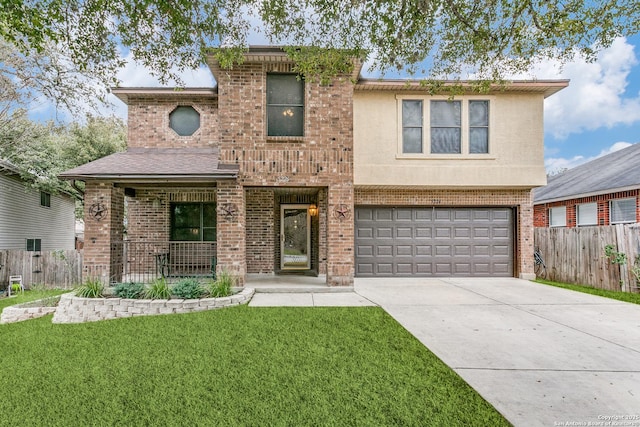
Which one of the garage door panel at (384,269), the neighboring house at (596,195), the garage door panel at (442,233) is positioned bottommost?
the garage door panel at (384,269)

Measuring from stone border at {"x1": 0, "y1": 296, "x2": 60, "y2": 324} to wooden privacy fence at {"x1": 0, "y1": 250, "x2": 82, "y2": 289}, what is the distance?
4.16 metres

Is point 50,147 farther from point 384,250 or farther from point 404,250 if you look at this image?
point 404,250

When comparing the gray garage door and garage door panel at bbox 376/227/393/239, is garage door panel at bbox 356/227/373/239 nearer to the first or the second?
the gray garage door

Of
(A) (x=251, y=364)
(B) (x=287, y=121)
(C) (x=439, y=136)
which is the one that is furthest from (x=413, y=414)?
(C) (x=439, y=136)

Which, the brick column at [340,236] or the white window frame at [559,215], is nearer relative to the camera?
the brick column at [340,236]

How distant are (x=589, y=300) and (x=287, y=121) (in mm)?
8473

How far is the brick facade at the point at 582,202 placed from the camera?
11.6 metres

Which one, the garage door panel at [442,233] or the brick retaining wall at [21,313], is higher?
the garage door panel at [442,233]

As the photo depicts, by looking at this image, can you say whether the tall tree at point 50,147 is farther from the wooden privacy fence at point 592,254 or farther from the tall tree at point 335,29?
the wooden privacy fence at point 592,254

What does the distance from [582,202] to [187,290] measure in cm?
1540

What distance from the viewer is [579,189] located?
13.4 metres

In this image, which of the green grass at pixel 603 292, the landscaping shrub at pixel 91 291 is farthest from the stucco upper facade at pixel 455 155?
the landscaping shrub at pixel 91 291

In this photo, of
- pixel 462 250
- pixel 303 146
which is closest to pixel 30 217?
pixel 303 146

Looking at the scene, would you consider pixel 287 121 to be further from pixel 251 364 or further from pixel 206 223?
pixel 251 364
